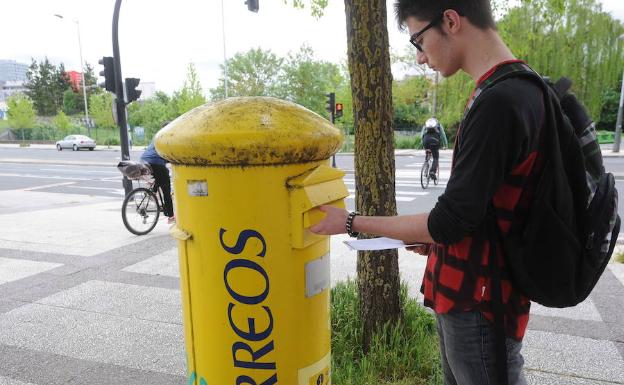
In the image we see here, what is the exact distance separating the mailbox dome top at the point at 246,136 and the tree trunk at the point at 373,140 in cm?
97

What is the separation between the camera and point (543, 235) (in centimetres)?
124

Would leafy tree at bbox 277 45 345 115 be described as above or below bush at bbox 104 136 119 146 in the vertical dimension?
above

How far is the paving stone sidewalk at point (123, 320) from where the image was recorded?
273 centimetres

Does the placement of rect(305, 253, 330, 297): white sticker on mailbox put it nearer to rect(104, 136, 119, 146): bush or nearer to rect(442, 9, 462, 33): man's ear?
rect(442, 9, 462, 33): man's ear

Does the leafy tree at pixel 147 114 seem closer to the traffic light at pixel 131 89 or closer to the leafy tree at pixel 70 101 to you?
the leafy tree at pixel 70 101

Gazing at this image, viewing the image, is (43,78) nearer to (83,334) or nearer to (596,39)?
(596,39)

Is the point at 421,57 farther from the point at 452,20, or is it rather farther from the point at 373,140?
the point at 373,140

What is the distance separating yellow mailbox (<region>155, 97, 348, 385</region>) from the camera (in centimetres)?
151

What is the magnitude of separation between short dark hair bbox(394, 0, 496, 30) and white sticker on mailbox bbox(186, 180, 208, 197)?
0.87m

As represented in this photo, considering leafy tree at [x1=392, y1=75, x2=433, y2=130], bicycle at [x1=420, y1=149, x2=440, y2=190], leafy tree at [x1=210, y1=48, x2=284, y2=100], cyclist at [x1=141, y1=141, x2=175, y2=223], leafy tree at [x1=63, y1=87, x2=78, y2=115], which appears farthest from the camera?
leafy tree at [x1=63, y1=87, x2=78, y2=115]

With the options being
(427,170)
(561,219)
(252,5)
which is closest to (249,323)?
(561,219)

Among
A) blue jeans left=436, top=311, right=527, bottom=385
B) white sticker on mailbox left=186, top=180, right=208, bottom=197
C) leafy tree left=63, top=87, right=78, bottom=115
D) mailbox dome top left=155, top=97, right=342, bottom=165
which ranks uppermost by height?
leafy tree left=63, top=87, right=78, bottom=115

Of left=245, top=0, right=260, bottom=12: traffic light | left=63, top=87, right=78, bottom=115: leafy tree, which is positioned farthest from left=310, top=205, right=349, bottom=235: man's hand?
left=63, top=87, right=78, bottom=115: leafy tree

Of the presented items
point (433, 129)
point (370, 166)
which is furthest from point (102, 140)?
point (370, 166)
